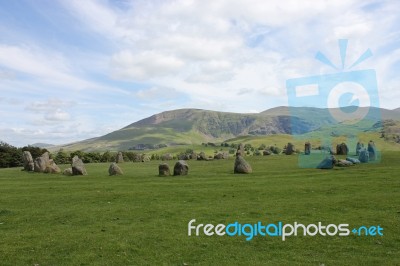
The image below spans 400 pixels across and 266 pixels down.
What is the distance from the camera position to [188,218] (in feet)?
58.4

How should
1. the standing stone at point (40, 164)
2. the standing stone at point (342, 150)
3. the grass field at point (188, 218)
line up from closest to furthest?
the grass field at point (188, 218) < the standing stone at point (40, 164) < the standing stone at point (342, 150)

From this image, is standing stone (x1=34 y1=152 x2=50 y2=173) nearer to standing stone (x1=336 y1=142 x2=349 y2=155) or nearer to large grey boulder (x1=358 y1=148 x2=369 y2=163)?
large grey boulder (x1=358 y1=148 x2=369 y2=163)

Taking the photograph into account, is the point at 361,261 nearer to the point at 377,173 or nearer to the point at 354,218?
the point at 354,218

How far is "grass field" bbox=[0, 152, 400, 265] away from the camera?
41.3 ft

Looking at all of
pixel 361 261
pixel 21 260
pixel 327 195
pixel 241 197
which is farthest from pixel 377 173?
pixel 21 260

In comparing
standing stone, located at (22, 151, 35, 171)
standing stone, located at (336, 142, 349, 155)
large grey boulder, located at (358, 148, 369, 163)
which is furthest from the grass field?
standing stone, located at (336, 142, 349, 155)

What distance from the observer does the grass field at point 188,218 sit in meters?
12.6

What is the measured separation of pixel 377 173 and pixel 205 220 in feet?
71.0

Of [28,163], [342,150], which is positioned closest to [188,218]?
[28,163]

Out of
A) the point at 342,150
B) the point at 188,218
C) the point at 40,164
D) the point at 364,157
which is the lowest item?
the point at 188,218

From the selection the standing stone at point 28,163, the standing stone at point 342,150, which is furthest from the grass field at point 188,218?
the standing stone at point 342,150

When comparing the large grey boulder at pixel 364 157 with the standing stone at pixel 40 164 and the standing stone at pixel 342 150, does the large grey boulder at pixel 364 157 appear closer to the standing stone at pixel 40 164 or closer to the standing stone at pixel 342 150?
the standing stone at pixel 342 150

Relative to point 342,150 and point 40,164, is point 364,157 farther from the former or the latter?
point 40,164

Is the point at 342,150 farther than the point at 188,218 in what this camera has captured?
Yes
